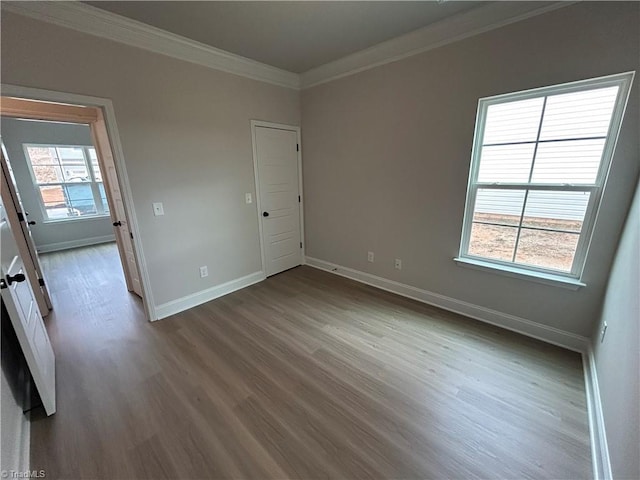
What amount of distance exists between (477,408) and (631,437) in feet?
2.39

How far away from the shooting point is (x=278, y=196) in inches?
146

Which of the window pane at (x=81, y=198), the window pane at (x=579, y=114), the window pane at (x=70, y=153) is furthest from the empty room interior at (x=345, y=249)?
the window pane at (x=70, y=153)

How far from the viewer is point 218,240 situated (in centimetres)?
315

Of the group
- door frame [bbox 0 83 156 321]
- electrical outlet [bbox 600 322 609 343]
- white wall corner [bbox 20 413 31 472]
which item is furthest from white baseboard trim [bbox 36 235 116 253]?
electrical outlet [bbox 600 322 609 343]

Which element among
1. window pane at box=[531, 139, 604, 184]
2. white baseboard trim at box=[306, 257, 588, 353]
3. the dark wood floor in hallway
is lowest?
the dark wood floor in hallway

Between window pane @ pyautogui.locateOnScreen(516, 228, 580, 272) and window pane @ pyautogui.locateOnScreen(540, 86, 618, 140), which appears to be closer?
window pane @ pyautogui.locateOnScreen(540, 86, 618, 140)

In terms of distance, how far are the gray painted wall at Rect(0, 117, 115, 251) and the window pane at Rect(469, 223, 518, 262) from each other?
6.52 metres

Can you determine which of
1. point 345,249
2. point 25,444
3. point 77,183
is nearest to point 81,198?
point 77,183

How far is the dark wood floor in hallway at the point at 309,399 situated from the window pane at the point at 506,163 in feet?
4.63

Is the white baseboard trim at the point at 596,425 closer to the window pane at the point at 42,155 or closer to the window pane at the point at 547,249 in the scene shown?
the window pane at the point at 547,249

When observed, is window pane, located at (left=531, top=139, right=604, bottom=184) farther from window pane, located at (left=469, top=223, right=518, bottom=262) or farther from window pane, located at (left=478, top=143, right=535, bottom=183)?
window pane, located at (left=469, top=223, right=518, bottom=262)

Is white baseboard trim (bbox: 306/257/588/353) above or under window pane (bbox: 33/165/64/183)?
under

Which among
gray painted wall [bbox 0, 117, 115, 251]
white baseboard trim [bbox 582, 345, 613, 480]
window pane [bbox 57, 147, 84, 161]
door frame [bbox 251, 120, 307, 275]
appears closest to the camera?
white baseboard trim [bbox 582, 345, 613, 480]

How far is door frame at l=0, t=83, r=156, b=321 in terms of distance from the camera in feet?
6.01
